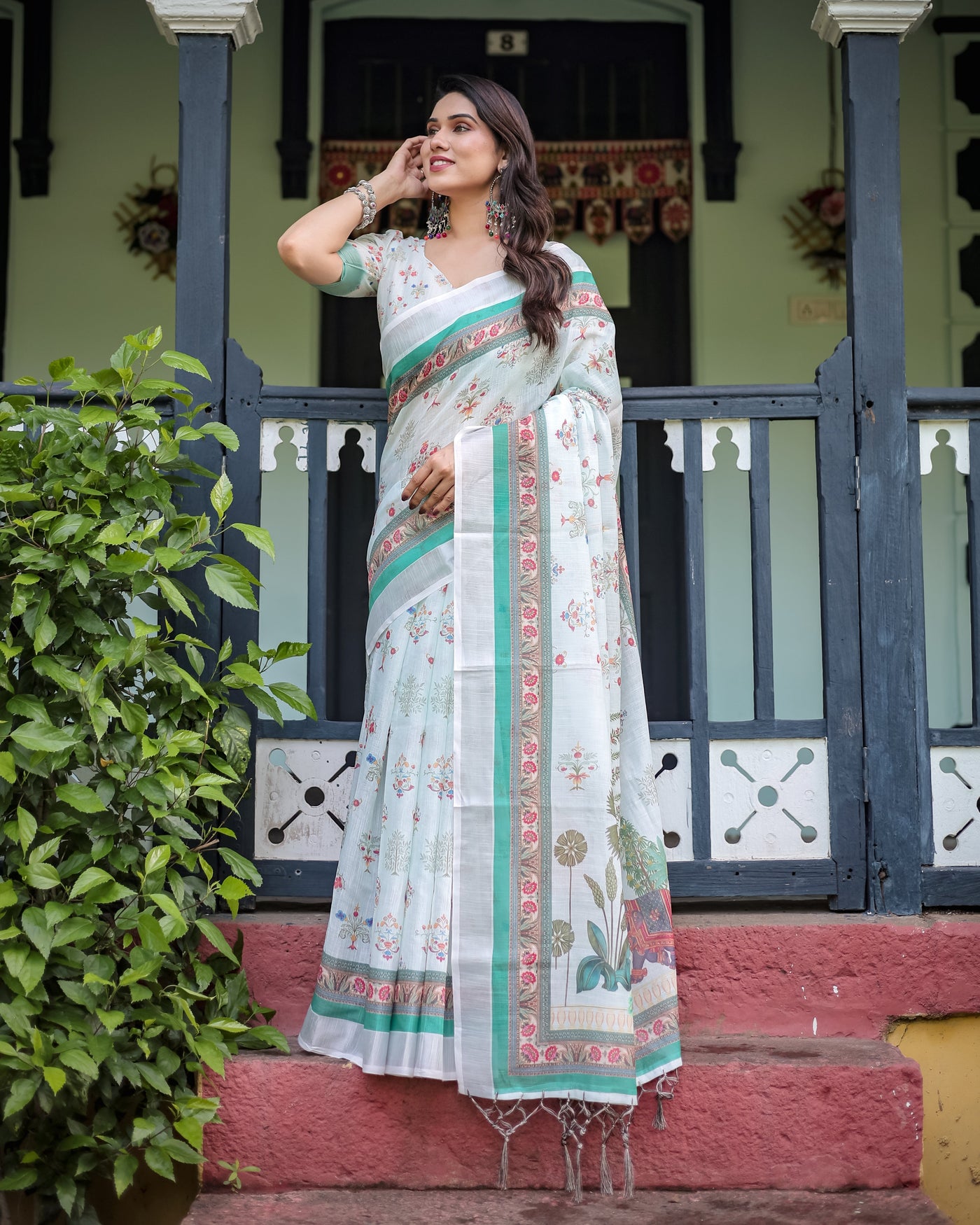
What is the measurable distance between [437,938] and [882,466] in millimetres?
1482

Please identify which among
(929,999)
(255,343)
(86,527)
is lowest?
(929,999)

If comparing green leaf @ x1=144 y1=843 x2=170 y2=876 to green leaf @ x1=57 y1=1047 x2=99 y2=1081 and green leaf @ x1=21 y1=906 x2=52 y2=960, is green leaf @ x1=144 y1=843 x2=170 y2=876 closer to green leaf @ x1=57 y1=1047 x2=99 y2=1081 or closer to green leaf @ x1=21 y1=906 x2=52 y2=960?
green leaf @ x1=21 y1=906 x2=52 y2=960

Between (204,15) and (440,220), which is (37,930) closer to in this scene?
(440,220)

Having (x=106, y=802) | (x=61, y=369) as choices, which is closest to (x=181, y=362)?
(x=61, y=369)

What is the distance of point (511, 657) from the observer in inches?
101

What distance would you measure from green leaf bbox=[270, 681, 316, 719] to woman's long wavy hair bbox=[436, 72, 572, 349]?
2.92ft

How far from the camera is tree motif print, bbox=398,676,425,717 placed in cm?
262

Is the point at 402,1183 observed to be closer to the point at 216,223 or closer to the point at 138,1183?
the point at 138,1183

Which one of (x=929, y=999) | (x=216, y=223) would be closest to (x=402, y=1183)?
(x=929, y=999)

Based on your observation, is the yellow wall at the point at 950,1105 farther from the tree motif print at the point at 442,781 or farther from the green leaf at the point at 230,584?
the green leaf at the point at 230,584

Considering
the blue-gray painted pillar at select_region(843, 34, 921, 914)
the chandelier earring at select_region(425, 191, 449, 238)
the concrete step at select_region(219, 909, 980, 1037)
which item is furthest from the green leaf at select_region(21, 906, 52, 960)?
the blue-gray painted pillar at select_region(843, 34, 921, 914)

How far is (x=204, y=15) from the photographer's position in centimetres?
301

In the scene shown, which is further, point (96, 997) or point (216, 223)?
point (216, 223)

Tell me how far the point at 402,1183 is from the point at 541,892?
2.01 feet
